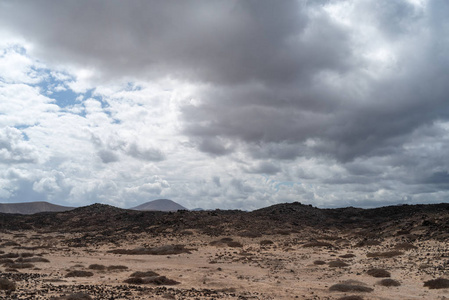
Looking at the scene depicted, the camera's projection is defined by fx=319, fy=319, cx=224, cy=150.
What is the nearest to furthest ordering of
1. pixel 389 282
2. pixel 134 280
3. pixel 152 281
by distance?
pixel 389 282, pixel 152 281, pixel 134 280

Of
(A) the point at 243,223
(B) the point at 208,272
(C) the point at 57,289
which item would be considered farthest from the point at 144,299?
(A) the point at 243,223

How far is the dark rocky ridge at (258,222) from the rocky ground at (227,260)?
15.2 inches

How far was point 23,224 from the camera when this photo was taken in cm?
7675

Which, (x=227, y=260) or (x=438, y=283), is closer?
(x=438, y=283)

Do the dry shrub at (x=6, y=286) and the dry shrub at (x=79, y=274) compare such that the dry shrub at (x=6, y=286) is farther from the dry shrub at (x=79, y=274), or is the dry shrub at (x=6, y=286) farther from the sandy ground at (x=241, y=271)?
the dry shrub at (x=79, y=274)

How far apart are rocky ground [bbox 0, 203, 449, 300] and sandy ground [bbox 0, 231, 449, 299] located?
0.07 meters

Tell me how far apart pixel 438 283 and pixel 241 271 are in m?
14.7

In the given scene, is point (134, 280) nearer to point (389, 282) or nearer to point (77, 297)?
point (77, 297)

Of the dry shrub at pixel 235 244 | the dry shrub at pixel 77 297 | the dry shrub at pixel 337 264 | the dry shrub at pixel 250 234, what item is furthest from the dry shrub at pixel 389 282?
the dry shrub at pixel 250 234

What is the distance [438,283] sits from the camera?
1958 cm

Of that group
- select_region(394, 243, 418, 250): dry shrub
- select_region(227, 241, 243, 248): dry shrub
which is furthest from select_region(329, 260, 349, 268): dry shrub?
select_region(227, 241, 243, 248): dry shrub

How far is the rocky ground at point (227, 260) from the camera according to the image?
1953cm

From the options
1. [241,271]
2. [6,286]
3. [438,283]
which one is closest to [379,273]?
[438,283]

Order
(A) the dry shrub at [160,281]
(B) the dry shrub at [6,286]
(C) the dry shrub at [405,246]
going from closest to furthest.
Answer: (B) the dry shrub at [6,286]
(A) the dry shrub at [160,281]
(C) the dry shrub at [405,246]
